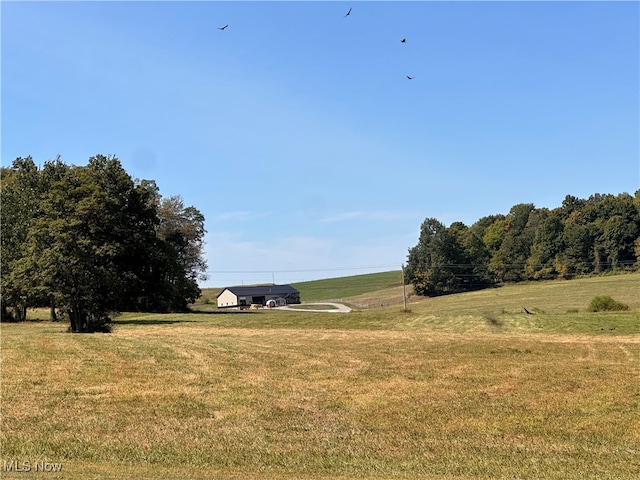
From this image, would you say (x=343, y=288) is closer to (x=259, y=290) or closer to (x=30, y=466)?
(x=259, y=290)

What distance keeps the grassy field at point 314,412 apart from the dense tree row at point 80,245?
505 inches

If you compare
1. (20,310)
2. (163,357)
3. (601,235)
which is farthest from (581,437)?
(601,235)

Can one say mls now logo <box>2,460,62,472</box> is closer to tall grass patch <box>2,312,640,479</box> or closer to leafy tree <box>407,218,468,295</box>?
tall grass patch <box>2,312,640,479</box>

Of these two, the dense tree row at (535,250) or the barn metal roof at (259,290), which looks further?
the barn metal roof at (259,290)

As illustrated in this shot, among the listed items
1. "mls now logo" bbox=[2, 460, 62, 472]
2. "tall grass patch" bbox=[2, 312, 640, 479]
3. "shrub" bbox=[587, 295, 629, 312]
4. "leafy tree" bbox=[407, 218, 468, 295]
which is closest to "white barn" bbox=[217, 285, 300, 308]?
"leafy tree" bbox=[407, 218, 468, 295]

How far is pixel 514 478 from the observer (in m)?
9.52

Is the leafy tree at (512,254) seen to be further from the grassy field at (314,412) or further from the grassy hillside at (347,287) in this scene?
the grassy field at (314,412)

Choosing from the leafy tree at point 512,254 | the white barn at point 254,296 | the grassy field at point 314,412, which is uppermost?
the leafy tree at point 512,254

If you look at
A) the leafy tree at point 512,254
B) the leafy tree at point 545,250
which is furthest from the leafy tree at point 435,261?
the leafy tree at point 545,250

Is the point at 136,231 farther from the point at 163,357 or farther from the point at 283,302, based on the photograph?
the point at 283,302

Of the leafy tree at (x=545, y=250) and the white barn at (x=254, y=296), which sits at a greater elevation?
the leafy tree at (x=545, y=250)

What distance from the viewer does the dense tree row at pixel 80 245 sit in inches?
1507

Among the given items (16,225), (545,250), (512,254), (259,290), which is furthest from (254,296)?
(16,225)

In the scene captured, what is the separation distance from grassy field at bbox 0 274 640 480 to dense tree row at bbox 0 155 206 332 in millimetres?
Result: 12817
